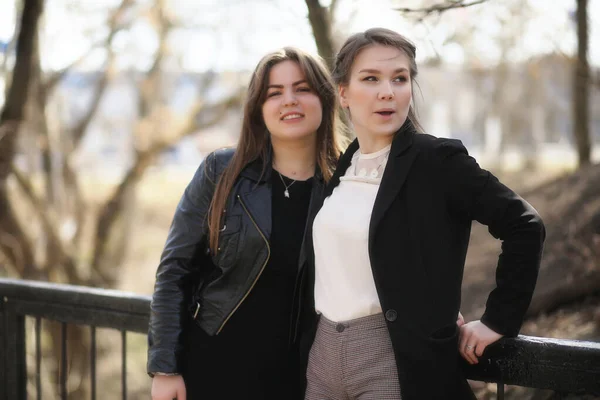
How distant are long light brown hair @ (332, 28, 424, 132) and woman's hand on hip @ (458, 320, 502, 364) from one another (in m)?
0.72

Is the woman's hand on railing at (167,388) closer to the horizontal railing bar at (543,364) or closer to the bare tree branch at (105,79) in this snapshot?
the horizontal railing bar at (543,364)

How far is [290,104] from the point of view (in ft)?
9.44

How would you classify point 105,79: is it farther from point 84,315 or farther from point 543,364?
point 543,364

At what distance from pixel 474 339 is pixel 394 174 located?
0.60 meters

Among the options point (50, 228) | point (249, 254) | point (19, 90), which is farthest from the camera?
point (50, 228)

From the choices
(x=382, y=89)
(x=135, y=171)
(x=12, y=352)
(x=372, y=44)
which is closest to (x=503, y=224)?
(x=382, y=89)

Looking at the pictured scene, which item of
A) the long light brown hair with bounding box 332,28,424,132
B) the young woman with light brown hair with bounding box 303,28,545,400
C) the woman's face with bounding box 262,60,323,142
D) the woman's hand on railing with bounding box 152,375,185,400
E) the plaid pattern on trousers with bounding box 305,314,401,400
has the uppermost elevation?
the long light brown hair with bounding box 332,28,424,132

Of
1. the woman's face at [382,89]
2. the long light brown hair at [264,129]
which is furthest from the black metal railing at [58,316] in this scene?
the woman's face at [382,89]

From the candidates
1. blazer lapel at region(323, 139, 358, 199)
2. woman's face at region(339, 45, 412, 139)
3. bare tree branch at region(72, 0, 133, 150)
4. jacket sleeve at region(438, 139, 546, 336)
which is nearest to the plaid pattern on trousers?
jacket sleeve at region(438, 139, 546, 336)

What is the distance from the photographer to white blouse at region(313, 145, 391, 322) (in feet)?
7.72

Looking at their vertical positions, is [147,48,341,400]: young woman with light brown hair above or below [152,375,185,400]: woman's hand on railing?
above

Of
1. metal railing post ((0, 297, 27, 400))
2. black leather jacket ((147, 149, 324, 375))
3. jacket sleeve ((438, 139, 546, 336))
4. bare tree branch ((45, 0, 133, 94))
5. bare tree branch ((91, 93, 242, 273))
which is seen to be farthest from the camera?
bare tree branch ((91, 93, 242, 273))

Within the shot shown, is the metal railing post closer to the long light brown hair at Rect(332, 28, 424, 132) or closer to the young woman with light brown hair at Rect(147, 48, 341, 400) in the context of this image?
the young woman with light brown hair at Rect(147, 48, 341, 400)

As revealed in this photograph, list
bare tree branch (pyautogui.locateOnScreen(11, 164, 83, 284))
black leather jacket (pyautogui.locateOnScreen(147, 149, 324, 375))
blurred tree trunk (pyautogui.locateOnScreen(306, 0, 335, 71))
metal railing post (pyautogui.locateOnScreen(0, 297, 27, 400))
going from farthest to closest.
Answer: bare tree branch (pyautogui.locateOnScreen(11, 164, 83, 284))
blurred tree trunk (pyautogui.locateOnScreen(306, 0, 335, 71))
metal railing post (pyautogui.locateOnScreen(0, 297, 27, 400))
black leather jacket (pyautogui.locateOnScreen(147, 149, 324, 375))
